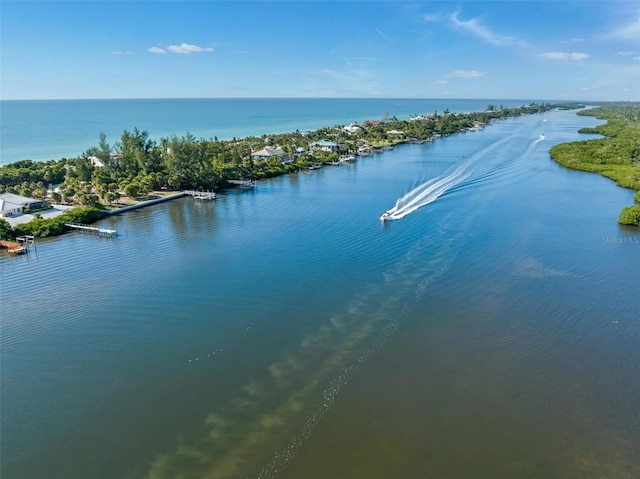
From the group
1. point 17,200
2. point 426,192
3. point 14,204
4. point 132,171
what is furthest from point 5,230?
point 426,192

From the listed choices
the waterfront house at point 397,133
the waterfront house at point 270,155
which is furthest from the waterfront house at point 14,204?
the waterfront house at point 397,133

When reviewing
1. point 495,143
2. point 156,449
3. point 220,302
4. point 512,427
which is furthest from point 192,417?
point 495,143

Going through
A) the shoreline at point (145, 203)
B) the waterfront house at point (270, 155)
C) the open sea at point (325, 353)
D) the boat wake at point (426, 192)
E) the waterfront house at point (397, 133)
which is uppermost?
the waterfront house at point (397, 133)

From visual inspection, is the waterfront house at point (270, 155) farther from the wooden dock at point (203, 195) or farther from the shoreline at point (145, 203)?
the shoreline at point (145, 203)

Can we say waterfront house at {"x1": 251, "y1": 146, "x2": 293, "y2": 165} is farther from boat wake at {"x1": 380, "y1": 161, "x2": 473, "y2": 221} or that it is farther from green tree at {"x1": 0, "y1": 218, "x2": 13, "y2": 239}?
green tree at {"x1": 0, "y1": 218, "x2": 13, "y2": 239}

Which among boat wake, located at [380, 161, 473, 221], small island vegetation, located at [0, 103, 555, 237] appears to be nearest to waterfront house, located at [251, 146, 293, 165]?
small island vegetation, located at [0, 103, 555, 237]
